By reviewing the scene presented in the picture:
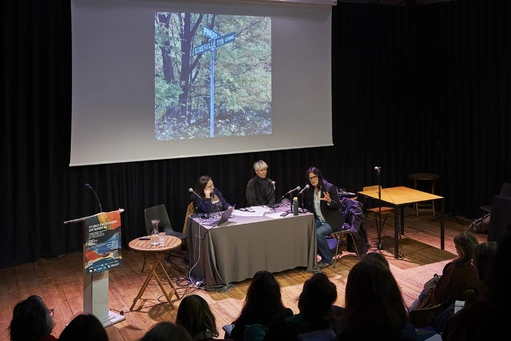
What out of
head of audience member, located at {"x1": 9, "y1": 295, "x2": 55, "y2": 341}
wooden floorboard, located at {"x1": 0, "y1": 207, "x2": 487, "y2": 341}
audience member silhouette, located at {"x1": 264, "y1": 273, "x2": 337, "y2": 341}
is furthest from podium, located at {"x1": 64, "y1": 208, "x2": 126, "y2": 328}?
audience member silhouette, located at {"x1": 264, "y1": 273, "x2": 337, "y2": 341}

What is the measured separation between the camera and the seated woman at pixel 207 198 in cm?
616

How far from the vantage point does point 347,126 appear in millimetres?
8820

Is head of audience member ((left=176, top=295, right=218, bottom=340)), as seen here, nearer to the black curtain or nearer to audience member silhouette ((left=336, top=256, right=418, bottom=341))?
audience member silhouette ((left=336, top=256, right=418, bottom=341))

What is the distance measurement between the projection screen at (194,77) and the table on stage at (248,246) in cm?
155

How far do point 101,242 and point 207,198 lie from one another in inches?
70.1

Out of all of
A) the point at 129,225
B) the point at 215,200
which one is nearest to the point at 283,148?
the point at 215,200

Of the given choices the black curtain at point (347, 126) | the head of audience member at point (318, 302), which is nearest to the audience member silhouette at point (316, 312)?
the head of audience member at point (318, 302)

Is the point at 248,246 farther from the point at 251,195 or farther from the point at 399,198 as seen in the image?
the point at 399,198

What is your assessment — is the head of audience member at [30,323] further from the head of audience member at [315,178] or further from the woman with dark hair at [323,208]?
the head of audience member at [315,178]

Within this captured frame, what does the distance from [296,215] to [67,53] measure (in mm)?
3321

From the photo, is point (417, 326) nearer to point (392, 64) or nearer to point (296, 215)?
point (296, 215)

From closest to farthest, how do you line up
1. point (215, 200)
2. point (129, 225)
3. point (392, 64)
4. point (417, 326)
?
point (417, 326), point (215, 200), point (129, 225), point (392, 64)

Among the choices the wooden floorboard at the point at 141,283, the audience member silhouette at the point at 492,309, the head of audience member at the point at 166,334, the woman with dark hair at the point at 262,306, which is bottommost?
the wooden floorboard at the point at 141,283

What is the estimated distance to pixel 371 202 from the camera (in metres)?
9.23
